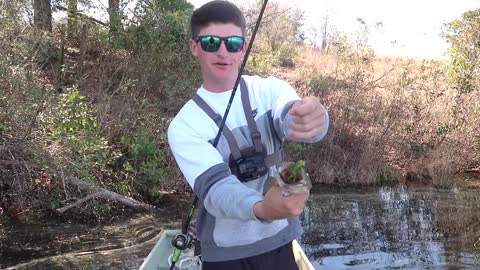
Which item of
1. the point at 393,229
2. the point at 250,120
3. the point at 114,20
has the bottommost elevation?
the point at 393,229

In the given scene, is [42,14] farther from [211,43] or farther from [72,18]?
[211,43]

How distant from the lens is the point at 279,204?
1271 millimetres

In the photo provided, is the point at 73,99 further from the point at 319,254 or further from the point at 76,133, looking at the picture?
the point at 319,254

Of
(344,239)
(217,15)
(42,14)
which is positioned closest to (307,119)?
(217,15)

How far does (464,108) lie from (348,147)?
3.04m

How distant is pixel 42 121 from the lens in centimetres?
746

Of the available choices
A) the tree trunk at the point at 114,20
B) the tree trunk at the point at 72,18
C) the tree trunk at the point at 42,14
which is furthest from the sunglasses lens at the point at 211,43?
the tree trunk at the point at 72,18

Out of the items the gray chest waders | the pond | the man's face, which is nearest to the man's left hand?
the gray chest waders

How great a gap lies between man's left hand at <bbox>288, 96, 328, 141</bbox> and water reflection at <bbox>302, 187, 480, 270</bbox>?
5.74 meters

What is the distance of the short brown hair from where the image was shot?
1.95m

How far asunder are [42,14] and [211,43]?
1068 cm

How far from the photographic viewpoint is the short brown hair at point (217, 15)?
195 centimetres

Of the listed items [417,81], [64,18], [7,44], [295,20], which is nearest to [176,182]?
[7,44]

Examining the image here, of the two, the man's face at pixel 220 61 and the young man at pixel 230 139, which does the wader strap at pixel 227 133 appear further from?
the man's face at pixel 220 61
